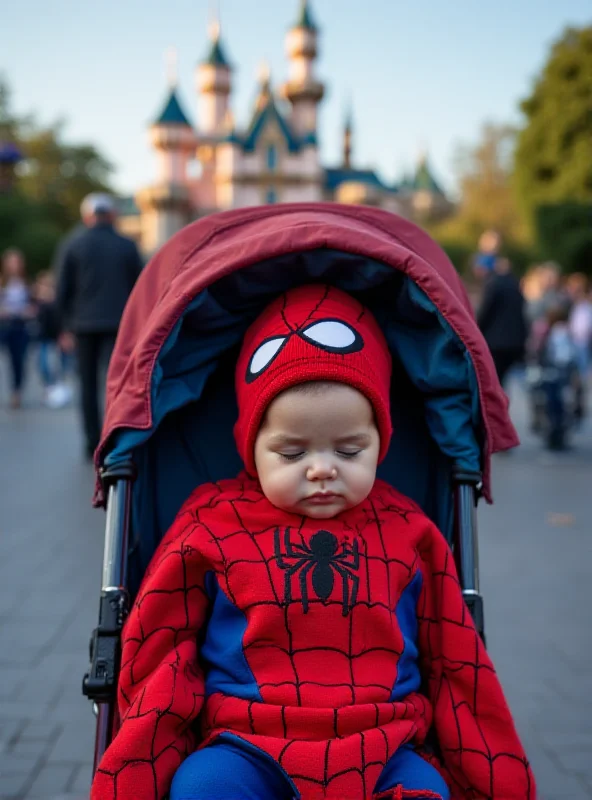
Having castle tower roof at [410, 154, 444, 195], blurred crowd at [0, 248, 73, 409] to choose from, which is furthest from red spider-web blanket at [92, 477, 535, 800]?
castle tower roof at [410, 154, 444, 195]

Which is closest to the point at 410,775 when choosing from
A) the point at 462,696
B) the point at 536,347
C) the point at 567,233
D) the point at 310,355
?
the point at 462,696

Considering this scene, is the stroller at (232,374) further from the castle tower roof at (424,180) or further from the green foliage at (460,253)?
the castle tower roof at (424,180)

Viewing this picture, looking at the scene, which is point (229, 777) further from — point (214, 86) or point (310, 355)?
point (214, 86)

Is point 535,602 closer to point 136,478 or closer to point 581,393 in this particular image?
point 136,478

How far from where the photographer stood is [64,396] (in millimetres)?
13242

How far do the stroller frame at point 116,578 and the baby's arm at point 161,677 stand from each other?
57mm

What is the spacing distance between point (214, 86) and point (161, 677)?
70104mm

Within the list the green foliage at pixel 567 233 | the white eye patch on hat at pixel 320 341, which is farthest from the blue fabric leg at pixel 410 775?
the green foliage at pixel 567 233

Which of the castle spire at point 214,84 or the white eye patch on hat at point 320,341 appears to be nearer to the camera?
the white eye patch on hat at point 320,341

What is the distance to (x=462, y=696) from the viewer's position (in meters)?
→ 2.11

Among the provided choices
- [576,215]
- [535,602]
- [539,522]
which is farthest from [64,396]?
[576,215]

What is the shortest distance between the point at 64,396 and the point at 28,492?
21.4 feet

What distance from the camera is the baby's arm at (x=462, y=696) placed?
79.0 inches

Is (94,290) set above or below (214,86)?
below
